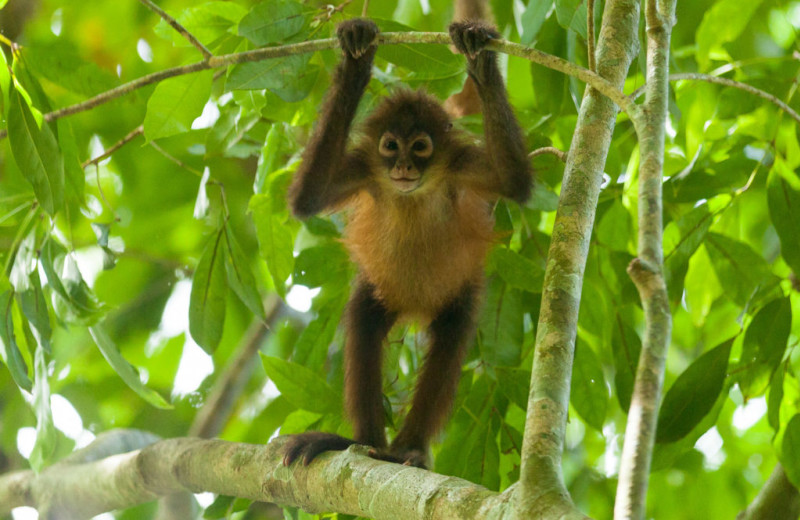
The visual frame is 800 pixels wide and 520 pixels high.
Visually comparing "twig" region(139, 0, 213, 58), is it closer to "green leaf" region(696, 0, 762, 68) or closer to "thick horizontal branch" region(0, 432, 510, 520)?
"thick horizontal branch" region(0, 432, 510, 520)

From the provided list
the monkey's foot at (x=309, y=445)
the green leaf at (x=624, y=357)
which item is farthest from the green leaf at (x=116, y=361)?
the green leaf at (x=624, y=357)

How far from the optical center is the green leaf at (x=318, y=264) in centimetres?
510

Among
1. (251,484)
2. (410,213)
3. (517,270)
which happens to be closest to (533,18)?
(517,270)

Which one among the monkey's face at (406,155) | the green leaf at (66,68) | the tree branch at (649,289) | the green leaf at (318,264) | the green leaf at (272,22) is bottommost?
the tree branch at (649,289)

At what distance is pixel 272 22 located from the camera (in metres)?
4.11

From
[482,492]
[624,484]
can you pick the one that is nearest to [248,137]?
[482,492]

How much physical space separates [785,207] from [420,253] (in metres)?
2.16

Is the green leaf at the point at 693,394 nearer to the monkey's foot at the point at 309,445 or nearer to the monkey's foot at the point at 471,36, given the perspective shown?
the monkey's foot at the point at 309,445

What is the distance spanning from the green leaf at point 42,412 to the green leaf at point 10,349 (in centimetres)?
9

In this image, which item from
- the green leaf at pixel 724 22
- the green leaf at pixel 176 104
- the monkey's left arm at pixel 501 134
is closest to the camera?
the green leaf at pixel 176 104

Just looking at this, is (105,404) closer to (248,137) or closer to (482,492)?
(248,137)

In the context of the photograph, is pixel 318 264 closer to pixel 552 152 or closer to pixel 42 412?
pixel 552 152

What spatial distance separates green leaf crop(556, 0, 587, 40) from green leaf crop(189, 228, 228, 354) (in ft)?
7.33

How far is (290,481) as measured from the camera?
412 cm
